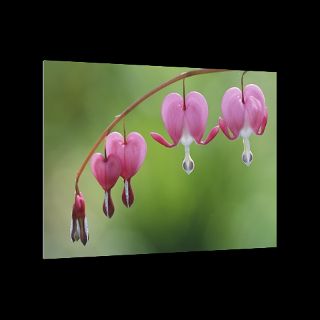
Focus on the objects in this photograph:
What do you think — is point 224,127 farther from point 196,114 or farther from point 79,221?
point 79,221

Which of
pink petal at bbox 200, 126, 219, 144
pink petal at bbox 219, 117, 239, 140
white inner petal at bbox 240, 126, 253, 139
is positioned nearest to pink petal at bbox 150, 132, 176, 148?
pink petal at bbox 200, 126, 219, 144

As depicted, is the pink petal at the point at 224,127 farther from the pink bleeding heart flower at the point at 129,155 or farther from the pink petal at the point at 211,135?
the pink bleeding heart flower at the point at 129,155

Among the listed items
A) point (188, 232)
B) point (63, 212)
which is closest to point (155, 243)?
point (188, 232)

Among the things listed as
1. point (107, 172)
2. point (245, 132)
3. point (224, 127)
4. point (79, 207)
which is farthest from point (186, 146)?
point (79, 207)

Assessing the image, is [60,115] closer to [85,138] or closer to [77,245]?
[85,138]

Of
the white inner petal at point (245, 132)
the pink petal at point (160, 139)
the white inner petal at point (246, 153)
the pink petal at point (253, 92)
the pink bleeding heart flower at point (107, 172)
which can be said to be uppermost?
the pink petal at point (253, 92)

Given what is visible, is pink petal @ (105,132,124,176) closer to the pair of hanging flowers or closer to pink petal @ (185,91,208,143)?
the pair of hanging flowers

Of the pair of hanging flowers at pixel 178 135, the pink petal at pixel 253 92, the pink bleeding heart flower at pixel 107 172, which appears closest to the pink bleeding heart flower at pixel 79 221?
the pair of hanging flowers at pixel 178 135

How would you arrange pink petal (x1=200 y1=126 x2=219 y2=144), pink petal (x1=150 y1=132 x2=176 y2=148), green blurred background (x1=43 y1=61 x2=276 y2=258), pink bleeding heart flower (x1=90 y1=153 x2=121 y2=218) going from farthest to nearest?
pink petal (x1=200 y1=126 x2=219 y2=144)
pink petal (x1=150 y1=132 x2=176 y2=148)
pink bleeding heart flower (x1=90 y1=153 x2=121 y2=218)
green blurred background (x1=43 y1=61 x2=276 y2=258)
